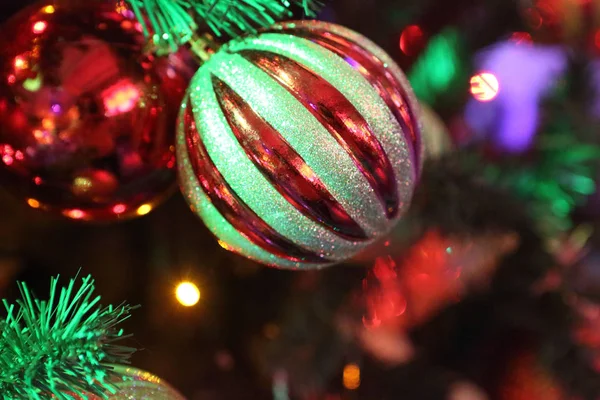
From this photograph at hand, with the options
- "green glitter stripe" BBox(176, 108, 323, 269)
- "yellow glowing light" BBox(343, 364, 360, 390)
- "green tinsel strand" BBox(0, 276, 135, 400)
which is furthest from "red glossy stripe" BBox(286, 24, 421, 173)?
"yellow glowing light" BBox(343, 364, 360, 390)

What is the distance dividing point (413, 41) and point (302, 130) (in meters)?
0.47

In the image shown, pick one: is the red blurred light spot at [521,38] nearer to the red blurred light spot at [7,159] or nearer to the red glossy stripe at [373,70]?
the red glossy stripe at [373,70]

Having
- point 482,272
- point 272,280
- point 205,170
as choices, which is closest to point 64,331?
point 205,170

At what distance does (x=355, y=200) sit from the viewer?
1.09 feet

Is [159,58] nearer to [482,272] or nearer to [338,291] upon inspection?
[338,291]

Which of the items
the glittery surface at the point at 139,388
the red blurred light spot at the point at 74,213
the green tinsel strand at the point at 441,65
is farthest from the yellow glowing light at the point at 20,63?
the green tinsel strand at the point at 441,65

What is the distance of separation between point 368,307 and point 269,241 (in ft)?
1.30

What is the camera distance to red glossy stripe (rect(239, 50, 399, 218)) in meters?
0.32

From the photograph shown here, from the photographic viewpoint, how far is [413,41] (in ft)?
2.34

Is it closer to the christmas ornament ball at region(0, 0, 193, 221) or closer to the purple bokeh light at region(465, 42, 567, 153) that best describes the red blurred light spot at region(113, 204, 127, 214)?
the christmas ornament ball at region(0, 0, 193, 221)

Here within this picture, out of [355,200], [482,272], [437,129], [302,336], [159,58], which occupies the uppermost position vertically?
[159,58]

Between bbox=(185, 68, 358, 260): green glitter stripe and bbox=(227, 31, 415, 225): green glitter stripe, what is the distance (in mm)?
26

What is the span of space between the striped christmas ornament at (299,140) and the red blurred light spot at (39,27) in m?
0.12

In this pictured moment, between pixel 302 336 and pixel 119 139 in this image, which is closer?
pixel 119 139
